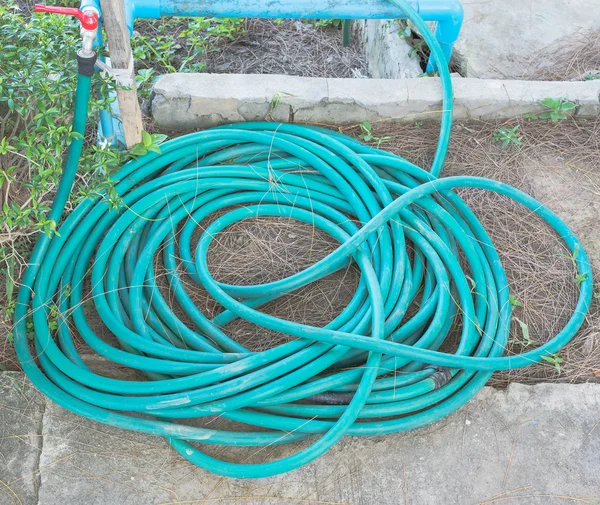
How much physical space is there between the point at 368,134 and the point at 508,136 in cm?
73

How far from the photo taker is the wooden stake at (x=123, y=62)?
7.58 ft

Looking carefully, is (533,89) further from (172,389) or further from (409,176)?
(172,389)

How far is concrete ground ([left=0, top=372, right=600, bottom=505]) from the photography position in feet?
7.32

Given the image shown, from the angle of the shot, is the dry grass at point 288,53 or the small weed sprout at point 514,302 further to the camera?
the dry grass at point 288,53

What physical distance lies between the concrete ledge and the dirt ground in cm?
9

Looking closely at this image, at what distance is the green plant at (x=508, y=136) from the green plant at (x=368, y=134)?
586 millimetres

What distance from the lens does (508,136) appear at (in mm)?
3162

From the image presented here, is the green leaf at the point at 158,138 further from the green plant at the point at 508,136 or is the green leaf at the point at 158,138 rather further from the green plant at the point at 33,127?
the green plant at the point at 508,136

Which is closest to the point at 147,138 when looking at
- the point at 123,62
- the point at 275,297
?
the point at 123,62

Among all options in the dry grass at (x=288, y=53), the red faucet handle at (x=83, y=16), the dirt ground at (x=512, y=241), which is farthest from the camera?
the dry grass at (x=288, y=53)

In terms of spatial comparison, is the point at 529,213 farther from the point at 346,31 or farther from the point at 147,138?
the point at 346,31

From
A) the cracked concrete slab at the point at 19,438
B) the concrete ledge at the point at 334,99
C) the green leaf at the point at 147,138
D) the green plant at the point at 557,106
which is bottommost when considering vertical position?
the cracked concrete slab at the point at 19,438

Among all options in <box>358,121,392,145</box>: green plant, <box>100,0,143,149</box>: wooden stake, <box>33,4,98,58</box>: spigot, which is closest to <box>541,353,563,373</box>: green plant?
<box>358,121,392,145</box>: green plant

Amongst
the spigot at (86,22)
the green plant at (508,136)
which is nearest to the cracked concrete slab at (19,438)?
the spigot at (86,22)
